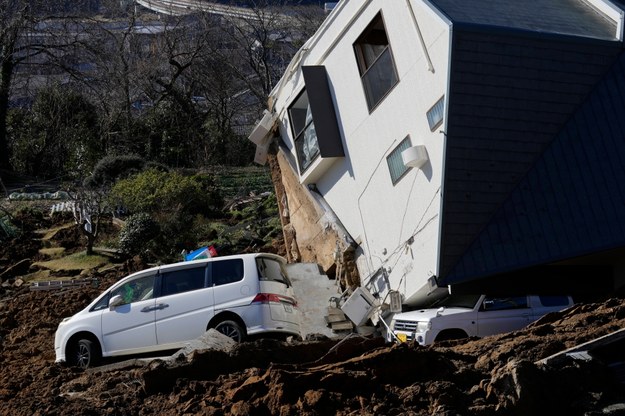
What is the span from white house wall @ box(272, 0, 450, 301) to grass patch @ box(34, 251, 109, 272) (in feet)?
19.7

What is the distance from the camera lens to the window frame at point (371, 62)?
60.0 feet

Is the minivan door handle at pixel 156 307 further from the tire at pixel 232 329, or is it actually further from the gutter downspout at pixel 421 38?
the gutter downspout at pixel 421 38

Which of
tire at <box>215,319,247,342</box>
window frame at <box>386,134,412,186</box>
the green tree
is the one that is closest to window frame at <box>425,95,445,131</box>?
window frame at <box>386,134,412,186</box>

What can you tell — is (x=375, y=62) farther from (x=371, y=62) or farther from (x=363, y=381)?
(x=363, y=381)

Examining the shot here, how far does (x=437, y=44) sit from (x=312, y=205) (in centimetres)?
572

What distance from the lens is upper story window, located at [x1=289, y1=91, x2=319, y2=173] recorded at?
2064 cm

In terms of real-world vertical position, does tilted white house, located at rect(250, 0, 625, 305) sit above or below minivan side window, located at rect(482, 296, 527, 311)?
above

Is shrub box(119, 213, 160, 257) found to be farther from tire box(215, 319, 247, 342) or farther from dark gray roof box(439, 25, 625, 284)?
dark gray roof box(439, 25, 625, 284)

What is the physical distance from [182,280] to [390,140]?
15.0 ft

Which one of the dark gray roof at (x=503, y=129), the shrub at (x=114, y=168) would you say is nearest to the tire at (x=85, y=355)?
the dark gray roof at (x=503, y=129)

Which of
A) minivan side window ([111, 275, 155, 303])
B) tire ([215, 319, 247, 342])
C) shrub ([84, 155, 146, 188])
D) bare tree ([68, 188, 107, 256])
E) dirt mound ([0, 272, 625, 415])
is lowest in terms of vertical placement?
dirt mound ([0, 272, 625, 415])

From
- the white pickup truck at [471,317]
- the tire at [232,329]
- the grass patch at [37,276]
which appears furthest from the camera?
the grass patch at [37,276]

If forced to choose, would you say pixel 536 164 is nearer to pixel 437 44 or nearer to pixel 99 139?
pixel 437 44

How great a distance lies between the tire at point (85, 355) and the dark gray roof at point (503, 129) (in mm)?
5833
